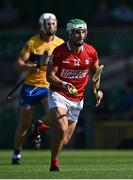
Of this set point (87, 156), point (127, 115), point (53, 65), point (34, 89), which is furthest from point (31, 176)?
point (127, 115)

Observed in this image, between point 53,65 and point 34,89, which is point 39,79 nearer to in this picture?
point 34,89

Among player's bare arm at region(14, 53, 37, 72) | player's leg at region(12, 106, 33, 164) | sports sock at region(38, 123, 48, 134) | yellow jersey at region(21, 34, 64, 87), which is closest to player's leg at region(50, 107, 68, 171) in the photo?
sports sock at region(38, 123, 48, 134)

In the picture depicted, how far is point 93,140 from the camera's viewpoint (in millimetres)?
26375

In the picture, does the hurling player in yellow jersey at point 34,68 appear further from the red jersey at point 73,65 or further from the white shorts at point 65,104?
the white shorts at point 65,104

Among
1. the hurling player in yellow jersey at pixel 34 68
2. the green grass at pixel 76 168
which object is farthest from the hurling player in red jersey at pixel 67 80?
the hurling player in yellow jersey at pixel 34 68

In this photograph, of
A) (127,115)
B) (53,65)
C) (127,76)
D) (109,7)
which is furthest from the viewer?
(109,7)

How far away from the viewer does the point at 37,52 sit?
18141 mm

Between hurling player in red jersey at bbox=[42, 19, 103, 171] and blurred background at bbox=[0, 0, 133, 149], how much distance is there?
1028cm

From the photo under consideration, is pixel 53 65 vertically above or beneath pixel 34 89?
above

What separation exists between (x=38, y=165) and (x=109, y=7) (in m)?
13.9

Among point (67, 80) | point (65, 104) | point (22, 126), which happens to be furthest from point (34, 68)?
point (65, 104)

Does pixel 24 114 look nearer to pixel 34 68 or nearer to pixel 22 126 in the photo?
pixel 22 126

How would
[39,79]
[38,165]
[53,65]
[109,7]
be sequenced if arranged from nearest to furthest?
[53,65], [38,165], [39,79], [109,7]

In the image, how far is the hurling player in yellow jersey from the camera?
17828 millimetres
